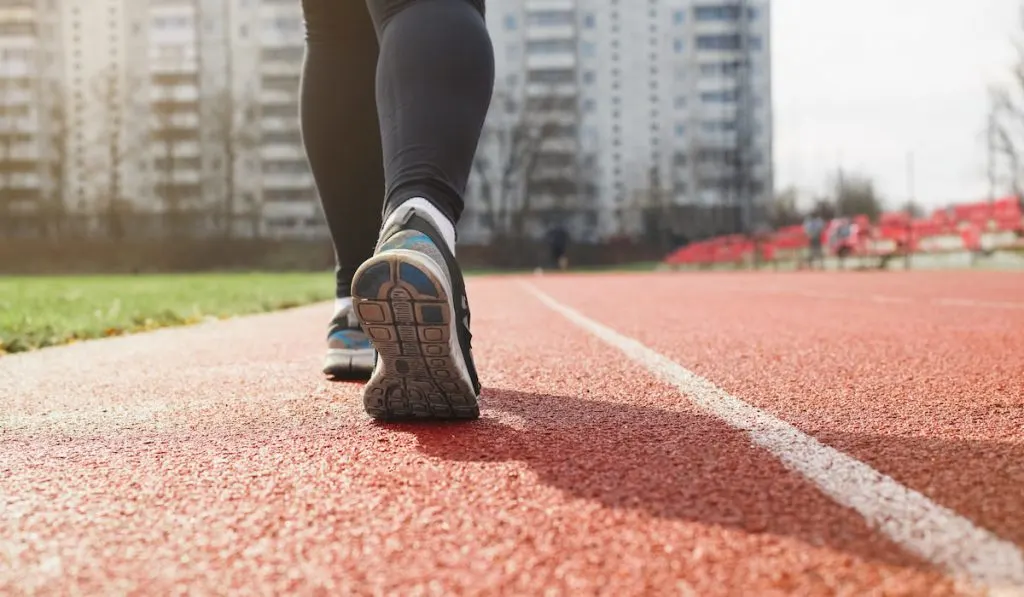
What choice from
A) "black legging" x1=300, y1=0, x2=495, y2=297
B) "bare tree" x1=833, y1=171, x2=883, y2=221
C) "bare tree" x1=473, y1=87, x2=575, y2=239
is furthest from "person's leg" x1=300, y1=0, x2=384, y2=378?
"bare tree" x1=833, y1=171, x2=883, y2=221

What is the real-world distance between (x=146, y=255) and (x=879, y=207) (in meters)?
58.2

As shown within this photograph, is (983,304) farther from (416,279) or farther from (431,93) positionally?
(416,279)

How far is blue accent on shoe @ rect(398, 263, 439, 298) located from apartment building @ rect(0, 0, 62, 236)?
209ft

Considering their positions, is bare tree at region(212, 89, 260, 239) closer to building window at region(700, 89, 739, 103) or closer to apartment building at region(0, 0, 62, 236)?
apartment building at region(0, 0, 62, 236)

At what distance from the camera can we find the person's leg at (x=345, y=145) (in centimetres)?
230

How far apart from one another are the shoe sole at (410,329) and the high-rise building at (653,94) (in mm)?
55875

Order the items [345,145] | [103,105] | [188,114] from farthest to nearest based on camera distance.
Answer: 1. [188,114]
2. [103,105]
3. [345,145]

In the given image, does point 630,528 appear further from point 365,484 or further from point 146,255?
point 146,255

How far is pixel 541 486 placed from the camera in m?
1.22

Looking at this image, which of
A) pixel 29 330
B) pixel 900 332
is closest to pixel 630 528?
pixel 900 332

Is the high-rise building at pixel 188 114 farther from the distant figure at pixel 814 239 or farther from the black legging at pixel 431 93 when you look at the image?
the black legging at pixel 431 93

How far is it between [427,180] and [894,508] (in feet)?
3.25

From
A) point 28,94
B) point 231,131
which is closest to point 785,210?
point 231,131

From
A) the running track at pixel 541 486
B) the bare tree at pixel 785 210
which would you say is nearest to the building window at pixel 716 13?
the bare tree at pixel 785 210
